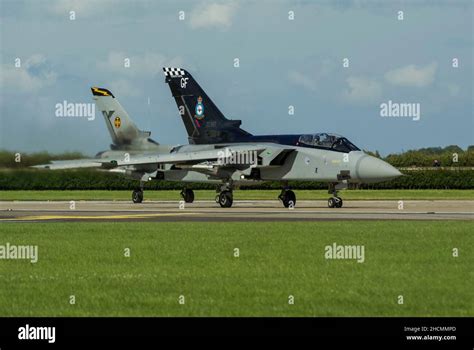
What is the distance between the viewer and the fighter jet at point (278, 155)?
42.2 m

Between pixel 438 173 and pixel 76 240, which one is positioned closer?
→ pixel 76 240

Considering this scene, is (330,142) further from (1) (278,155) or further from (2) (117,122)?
(2) (117,122)

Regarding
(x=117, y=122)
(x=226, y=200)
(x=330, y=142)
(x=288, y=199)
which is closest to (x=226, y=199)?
(x=226, y=200)

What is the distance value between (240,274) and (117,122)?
38.2 metres

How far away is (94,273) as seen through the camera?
57.9 ft

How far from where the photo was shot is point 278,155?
4434cm

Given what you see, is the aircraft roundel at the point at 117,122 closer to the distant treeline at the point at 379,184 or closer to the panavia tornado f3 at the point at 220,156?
the panavia tornado f3 at the point at 220,156

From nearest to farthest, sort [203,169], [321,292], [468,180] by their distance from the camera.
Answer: [321,292], [203,169], [468,180]

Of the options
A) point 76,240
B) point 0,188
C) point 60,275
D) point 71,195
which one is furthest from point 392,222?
point 0,188

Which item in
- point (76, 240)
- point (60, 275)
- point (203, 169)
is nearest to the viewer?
point (60, 275)

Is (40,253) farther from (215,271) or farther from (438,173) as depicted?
(438,173)

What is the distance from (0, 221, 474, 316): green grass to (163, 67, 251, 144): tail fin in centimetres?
2260

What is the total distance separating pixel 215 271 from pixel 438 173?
5585cm

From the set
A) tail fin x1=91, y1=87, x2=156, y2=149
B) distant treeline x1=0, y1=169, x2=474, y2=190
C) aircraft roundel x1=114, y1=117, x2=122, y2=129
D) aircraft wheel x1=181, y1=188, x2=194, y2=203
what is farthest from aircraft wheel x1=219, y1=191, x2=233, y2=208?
distant treeline x1=0, y1=169, x2=474, y2=190
